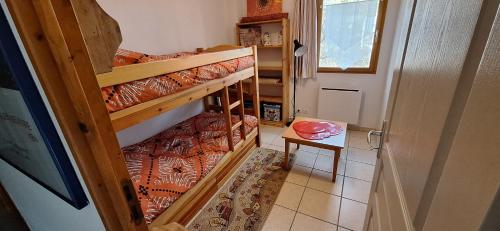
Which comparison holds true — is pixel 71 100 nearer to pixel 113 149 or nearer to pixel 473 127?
pixel 113 149

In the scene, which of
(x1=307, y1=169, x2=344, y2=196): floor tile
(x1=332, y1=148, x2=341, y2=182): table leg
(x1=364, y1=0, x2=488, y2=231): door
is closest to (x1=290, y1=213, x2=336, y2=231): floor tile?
(x1=307, y1=169, x2=344, y2=196): floor tile

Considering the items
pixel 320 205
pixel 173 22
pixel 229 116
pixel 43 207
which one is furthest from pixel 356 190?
pixel 173 22

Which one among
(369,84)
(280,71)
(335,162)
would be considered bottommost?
(335,162)

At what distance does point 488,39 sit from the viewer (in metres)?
0.27

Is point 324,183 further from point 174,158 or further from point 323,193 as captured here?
point 174,158

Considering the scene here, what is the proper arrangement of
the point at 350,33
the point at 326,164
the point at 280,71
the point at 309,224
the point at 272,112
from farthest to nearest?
1. the point at 272,112
2. the point at 280,71
3. the point at 350,33
4. the point at 326,164
5. the point at 309,224

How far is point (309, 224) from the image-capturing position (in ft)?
5.52

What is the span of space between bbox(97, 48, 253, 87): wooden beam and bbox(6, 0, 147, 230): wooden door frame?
516mm

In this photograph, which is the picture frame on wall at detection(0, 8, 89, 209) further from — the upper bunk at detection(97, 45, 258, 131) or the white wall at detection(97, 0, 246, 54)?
the white wall at detection(97, 0, 246, 54)

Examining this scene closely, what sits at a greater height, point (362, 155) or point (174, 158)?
point (174, 158)

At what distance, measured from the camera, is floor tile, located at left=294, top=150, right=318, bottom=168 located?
2.44 m

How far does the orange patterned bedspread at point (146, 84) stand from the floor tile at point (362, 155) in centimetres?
192

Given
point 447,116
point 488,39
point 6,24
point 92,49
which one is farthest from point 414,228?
point 6,24

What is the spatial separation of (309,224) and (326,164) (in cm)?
89
